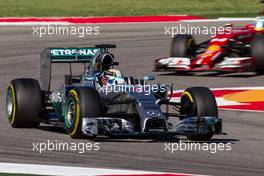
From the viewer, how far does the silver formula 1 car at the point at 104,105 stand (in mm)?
12941

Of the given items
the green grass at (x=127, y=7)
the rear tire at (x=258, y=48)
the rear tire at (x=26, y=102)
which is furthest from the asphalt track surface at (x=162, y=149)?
the green grass at (x=127, y=7)

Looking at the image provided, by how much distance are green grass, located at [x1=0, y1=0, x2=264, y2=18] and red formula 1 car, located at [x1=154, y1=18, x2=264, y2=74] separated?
44.7ft

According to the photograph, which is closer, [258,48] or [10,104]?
[10,104]

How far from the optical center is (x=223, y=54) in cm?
2256

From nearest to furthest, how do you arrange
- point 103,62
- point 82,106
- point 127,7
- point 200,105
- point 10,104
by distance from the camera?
Answer: point 82,106, point 200,105, point 103,62, point 10,104, point 127,7

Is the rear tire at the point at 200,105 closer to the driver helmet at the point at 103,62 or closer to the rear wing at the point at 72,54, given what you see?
the driver helmet at the point at 103,62

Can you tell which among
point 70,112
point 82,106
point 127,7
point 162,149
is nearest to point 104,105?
point 70,112

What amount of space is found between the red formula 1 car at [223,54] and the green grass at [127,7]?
13.6m

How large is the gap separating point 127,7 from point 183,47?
17339 mm

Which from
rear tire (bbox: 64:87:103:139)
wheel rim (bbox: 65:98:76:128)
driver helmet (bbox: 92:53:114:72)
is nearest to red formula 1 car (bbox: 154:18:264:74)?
driver helmet (bbox: 92:53:114:72)

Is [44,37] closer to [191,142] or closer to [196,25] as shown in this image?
[196,25]

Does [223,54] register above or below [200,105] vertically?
above

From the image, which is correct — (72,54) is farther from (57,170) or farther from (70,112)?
(57,170)

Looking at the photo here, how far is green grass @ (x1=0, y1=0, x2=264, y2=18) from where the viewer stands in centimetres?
3728
